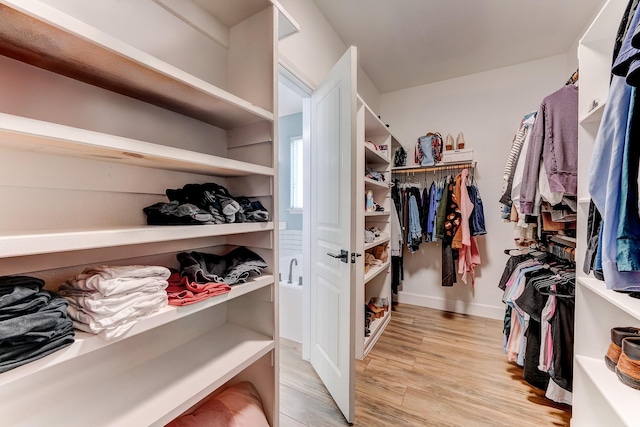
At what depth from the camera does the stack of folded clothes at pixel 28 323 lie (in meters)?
0.50

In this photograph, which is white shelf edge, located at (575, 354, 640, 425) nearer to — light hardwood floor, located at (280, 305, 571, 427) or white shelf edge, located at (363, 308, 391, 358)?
light hardwood floor, located at (280, 305, 571, 427)

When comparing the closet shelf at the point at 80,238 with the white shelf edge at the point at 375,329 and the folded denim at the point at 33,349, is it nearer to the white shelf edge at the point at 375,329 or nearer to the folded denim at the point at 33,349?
the folded denim at the point at 33,349

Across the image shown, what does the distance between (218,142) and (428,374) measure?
213 centimetres

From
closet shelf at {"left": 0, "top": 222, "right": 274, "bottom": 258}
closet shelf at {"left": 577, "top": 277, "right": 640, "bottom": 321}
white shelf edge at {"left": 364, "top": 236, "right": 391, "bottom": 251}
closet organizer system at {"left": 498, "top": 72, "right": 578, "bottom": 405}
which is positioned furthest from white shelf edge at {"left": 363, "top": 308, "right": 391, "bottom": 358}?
closet shelf at {"left": 0, "top": 222, "right": 274, "bottom": 258}

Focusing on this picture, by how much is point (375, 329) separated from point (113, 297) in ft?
7.25

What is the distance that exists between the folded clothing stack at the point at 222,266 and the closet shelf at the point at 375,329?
1.57 meters

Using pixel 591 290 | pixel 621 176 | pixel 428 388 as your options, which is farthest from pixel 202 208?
pixel 428 388

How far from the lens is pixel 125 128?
90 centimetres

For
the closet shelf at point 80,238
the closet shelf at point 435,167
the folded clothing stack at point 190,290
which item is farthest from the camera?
the closet shelf at point 435,167

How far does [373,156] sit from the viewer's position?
251 cm

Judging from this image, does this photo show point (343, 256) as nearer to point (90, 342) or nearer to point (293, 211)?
point (90, 342)

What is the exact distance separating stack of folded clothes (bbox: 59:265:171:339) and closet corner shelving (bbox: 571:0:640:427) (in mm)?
1731

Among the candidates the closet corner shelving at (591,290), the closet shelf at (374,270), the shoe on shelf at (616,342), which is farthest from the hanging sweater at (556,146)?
the closet shelf at (374,270)

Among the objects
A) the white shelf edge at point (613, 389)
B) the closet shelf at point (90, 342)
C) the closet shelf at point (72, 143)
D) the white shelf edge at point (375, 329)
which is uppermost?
the closet shelf at point (72, 143)
